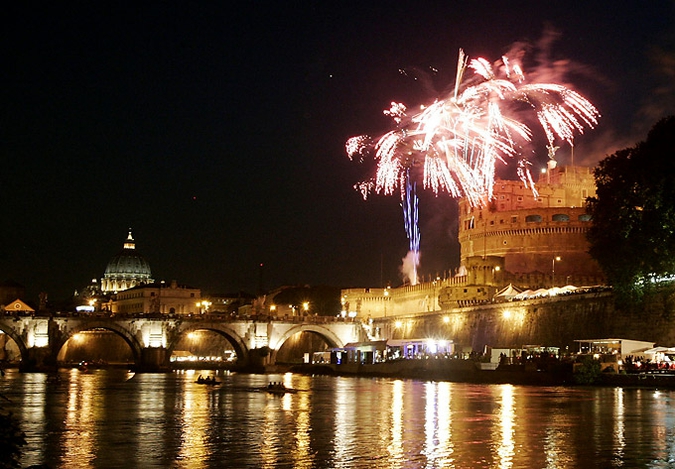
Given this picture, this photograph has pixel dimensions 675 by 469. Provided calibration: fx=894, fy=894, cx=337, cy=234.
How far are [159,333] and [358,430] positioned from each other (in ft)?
210

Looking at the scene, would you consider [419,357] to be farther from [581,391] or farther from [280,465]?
[280,465]

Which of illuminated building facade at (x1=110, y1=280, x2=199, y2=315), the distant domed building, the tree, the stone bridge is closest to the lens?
the tree

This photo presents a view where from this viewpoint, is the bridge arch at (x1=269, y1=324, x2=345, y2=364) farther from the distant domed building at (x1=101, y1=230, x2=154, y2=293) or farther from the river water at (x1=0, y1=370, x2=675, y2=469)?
the distant domed building at (x1=101, y1=230, x2=154, y2=293)

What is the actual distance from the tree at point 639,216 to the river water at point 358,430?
810 cm

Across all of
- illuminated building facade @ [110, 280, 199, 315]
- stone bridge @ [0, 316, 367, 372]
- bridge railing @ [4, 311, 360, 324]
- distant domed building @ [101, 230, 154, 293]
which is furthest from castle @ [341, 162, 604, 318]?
distant domed building @ [101, 230, 154, 293]

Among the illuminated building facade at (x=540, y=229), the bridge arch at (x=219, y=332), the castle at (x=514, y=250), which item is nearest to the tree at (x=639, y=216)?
the castle at (x=514, y=250)

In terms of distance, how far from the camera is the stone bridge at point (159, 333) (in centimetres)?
8056

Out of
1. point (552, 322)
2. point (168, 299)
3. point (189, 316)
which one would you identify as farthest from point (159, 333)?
point (168, 299)

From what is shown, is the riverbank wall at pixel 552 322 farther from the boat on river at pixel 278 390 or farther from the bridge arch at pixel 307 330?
the boat on river at pixel 278 390

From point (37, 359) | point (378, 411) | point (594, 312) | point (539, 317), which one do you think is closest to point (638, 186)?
point (594, 312)

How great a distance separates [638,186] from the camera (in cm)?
4675

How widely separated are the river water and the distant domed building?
→ 6067 inches

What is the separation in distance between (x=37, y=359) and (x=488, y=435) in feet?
213

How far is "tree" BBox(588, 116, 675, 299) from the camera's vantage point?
44.9 meters
